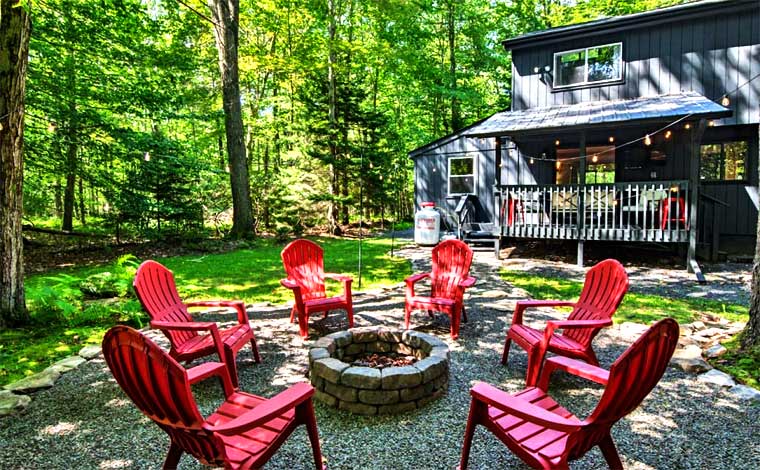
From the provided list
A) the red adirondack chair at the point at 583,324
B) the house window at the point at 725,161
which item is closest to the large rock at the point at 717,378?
the red adirondack chair at the point at 583,324

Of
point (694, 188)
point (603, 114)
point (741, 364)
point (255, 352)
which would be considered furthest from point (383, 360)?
point (603, 114)

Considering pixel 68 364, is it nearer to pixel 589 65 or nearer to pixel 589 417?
pixel 589 417

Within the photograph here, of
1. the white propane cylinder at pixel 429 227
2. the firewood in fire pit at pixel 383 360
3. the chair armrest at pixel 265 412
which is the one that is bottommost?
the firewood in fire pit at pixel 383 360

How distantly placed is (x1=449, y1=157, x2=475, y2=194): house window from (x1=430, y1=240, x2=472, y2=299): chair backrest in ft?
26.7

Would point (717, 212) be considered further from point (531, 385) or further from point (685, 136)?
point (531, 385)

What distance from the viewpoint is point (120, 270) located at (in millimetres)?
5656

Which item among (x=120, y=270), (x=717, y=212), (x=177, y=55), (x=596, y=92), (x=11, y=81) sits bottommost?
(x=120, y=270)

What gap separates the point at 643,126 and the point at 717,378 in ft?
24.1

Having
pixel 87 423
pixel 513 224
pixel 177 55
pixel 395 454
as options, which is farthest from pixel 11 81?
pixel 513 224

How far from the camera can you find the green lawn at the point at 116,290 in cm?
414

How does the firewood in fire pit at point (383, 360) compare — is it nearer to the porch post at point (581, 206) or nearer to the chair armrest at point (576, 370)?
the chair armrest at point (576, 370)

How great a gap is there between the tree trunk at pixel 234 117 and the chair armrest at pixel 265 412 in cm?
1071

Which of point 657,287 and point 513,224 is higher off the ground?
point 513,224

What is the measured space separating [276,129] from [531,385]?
15.0 m
